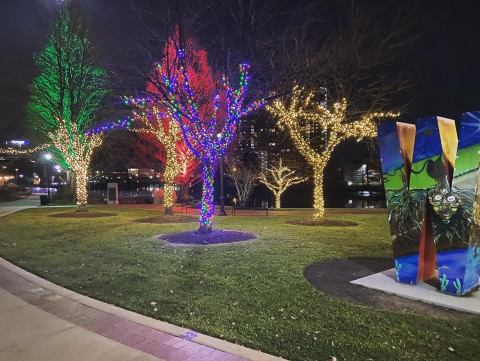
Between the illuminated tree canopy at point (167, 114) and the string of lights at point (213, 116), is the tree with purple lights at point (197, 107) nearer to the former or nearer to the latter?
the string of lights at point (213, 116)

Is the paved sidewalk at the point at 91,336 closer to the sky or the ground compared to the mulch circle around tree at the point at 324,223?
closer to the ground

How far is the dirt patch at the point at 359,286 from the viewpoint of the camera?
5.36 metres

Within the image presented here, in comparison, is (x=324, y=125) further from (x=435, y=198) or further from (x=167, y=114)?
(x=435, y=198)

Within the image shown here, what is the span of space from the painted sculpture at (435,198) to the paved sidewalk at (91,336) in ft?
11.3

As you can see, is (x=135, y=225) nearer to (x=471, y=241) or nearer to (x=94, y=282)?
(x=94, y=282)

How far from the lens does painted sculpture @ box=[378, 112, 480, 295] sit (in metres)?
5.66

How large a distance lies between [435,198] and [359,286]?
72.1 inches

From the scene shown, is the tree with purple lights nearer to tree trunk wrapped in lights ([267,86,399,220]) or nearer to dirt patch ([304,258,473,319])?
tree trunk wrapped in lights ([267,86,399,220])

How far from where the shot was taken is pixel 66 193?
1197 inches

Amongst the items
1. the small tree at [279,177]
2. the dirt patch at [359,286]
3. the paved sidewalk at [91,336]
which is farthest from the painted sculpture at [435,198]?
the small tree at [279,177]

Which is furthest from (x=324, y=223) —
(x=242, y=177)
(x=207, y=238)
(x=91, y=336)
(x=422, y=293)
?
(x=242, y=177)

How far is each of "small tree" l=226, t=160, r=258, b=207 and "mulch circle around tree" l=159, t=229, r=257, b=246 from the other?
20136 mm

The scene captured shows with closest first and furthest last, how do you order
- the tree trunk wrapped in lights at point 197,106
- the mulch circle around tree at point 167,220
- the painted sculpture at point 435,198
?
the painted sculpture at point 435,198, the tree trunk wrapped in lights at point 197,106, the mulch circle around tree at point 167,220

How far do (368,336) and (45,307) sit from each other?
14.6 ft
